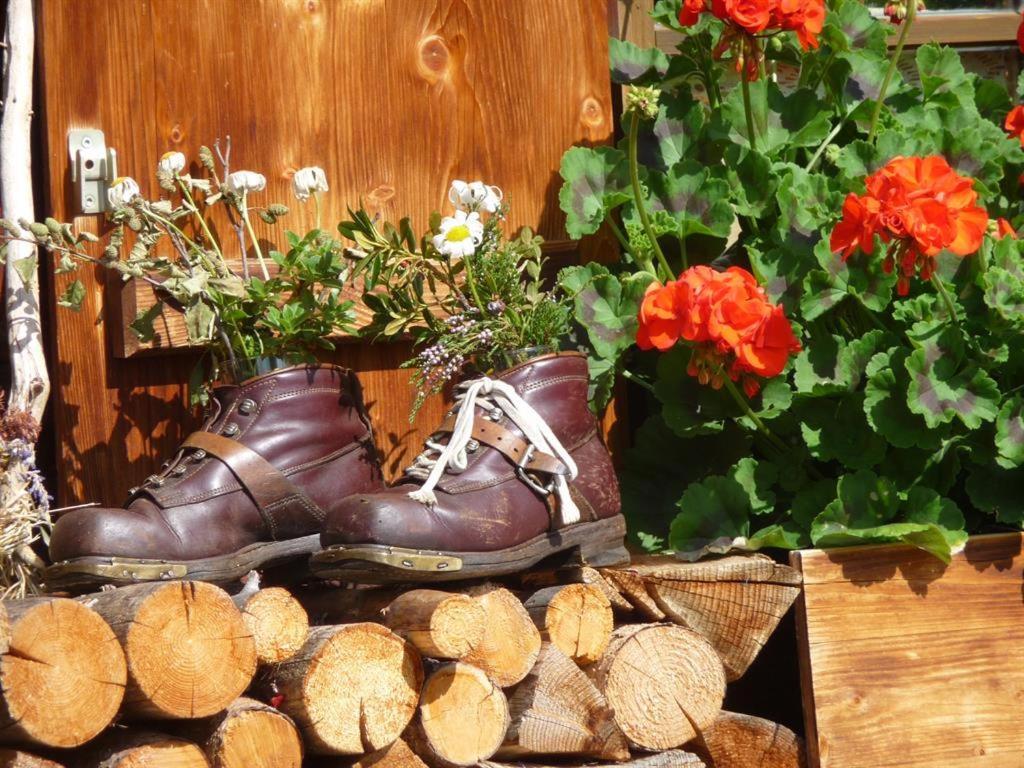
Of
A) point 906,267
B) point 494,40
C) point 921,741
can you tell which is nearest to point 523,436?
point 906,267

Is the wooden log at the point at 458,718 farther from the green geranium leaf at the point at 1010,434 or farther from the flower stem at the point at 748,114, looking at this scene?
the flower stem at the point at 748,114

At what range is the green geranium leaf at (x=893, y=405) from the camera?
2.33 m

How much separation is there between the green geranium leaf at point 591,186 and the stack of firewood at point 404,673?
71cm

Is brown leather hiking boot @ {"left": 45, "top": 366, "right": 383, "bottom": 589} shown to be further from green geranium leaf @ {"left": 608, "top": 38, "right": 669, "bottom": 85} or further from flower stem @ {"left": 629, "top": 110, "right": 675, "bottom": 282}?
green geranium leaf @ {"left": 608, "top": 38, "right": 669, "bottom": 85}

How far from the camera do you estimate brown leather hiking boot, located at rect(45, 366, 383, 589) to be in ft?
6.42

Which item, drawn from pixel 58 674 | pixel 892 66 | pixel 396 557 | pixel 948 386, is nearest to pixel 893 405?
pixel 948 386

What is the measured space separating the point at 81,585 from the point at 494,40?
144 centimetres

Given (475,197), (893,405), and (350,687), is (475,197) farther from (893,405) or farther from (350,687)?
(350,687)

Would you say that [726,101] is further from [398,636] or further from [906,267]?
[398,636]

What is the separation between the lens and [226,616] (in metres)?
1.71

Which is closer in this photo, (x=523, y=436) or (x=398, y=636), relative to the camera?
(x=398, y=636)

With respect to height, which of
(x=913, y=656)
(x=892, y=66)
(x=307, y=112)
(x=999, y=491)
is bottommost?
(x=913, y=656)

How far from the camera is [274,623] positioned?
1.80 meters

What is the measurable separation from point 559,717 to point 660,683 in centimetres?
20
